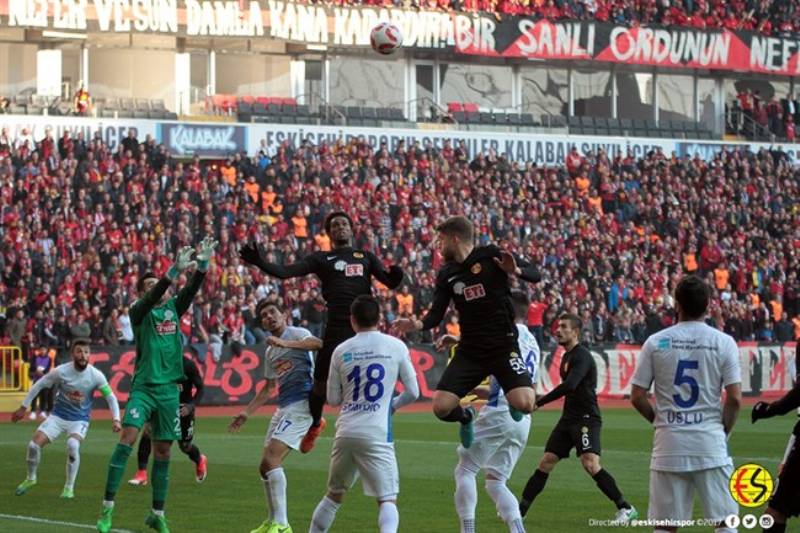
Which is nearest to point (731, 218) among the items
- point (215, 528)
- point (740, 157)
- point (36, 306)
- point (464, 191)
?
point (740, 157)

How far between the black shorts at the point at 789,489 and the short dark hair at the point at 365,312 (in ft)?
10.4

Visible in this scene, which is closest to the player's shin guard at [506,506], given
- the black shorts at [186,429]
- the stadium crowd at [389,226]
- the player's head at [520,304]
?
the player's head at [520,304]

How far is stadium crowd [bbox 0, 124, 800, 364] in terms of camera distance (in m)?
35.2

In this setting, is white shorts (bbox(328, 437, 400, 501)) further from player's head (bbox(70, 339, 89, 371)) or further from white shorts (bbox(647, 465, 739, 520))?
player's head (bbox(70, 339, 89, 371))

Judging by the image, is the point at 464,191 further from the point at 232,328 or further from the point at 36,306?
the point at 36,306

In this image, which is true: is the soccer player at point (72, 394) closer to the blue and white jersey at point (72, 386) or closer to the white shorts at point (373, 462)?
the blue and white jersey at point (72, 386)

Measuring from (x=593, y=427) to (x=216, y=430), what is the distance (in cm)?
1346

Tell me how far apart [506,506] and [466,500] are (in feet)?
1.12

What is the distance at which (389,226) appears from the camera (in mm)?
41625

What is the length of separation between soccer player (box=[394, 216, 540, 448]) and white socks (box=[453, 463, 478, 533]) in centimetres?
62

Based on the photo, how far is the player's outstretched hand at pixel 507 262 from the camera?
504 inches

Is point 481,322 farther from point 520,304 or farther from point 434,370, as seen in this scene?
point 434,370

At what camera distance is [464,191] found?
44.7m

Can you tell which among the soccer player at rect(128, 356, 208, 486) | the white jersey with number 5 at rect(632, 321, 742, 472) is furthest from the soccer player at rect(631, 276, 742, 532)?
the soccer player at rect(128, 356, 208, 486)
